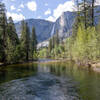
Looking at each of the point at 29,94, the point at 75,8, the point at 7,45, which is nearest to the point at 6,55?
the point at 7,45

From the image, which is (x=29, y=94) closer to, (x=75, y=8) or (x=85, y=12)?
(x=85, y=12)

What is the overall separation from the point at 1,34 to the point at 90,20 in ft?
81.7

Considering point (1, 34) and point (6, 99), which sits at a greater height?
point (1, 34)

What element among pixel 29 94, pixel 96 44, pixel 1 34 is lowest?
pixel 29 94

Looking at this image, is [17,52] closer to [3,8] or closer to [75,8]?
[3,8]

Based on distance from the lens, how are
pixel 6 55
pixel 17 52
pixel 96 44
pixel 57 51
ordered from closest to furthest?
pixel 96 44, pixel 6 55, pixel 17 52, pixel 57 51

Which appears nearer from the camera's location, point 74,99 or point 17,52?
point 74,99

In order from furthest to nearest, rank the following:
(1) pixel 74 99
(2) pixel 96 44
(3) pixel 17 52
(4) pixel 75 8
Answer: (3) pixel 17 52, (4) pixel 75 8, (2) pixel 96 44, (1) pixel 74 99

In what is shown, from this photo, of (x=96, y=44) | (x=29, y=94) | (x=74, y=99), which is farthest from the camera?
(x=96, y=44)

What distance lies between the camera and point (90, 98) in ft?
29.2

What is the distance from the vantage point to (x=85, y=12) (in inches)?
1134

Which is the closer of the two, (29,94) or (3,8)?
(29,94)

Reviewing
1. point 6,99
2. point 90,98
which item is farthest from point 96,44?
point 6,99

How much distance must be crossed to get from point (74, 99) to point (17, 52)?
3013 cm
